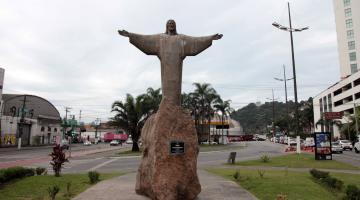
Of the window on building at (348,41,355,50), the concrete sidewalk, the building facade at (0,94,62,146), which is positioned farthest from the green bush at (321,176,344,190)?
the window on building at (348,41,355,50)

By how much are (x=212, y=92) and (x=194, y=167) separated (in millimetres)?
45441

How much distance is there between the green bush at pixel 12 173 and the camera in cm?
1321

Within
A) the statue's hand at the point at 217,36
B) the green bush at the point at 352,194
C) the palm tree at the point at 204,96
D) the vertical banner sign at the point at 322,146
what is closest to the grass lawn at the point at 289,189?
the green bush at the point at 352,194

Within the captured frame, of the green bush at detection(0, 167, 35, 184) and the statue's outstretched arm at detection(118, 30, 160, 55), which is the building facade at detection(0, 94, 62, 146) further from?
the statue's outstretched arm at detection(118, 30, 160, 55)

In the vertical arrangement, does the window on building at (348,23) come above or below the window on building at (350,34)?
above

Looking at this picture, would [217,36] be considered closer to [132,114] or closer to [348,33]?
[132,114]

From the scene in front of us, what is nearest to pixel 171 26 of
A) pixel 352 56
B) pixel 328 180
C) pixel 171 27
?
pixel 171 27

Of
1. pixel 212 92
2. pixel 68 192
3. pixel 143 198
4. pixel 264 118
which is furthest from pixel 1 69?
pixel 264 118

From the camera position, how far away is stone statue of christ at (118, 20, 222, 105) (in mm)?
9594

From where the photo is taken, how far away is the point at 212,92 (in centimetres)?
5400

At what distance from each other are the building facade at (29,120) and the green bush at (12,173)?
3650cm

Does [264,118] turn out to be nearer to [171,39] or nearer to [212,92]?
[212,92]

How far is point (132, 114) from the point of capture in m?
38.2

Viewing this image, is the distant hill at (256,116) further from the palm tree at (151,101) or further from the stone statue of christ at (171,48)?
the stone statue of christ at (171,48)
